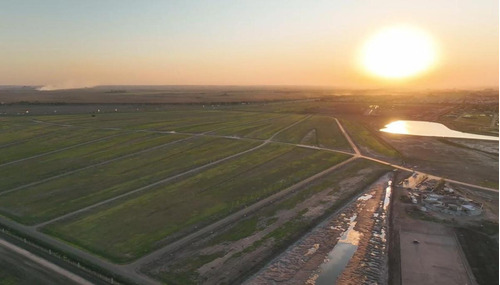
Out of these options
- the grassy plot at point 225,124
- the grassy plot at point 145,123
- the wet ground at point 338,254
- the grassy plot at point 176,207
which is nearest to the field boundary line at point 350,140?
the grassy plot at point 176,207

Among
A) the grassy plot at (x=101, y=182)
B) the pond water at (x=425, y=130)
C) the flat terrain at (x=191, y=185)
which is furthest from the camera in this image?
the pond water at (x=425, y=130)

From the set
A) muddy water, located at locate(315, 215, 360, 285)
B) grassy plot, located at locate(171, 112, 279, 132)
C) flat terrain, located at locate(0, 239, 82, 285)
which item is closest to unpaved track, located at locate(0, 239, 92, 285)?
flat terrain, located at locate(0, 239, 82, 285)

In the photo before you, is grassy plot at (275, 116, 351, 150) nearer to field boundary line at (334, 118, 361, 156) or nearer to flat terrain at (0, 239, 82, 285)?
field boundary line at (334, 118, 361, 156)

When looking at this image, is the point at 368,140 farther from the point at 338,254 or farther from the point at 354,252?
the point at 338,254

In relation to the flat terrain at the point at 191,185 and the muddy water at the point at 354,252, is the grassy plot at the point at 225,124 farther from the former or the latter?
the muddy water at the point at 354,252

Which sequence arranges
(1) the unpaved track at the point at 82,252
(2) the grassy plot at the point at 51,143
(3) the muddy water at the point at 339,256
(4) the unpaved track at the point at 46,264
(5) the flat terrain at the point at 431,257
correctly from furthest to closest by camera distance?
(2) the grassy plot at the point at 51,143 < (3) the muddy water at the point at 339,256 < (1) the unpaved track at the point at 82,252 < (5) the flat terrain at the point at 431,257 < (4) the unpaved track at the point at 46,264

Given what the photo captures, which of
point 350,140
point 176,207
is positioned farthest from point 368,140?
point 176,207
